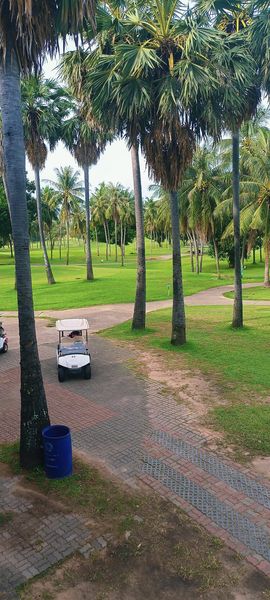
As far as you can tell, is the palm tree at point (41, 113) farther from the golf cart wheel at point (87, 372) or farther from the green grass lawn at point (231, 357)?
the golf cart wheel at point (87, 372)

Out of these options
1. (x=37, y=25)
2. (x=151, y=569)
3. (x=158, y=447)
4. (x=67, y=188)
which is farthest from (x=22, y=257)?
(x=67, y=188)

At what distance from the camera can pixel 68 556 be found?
5.57 metres

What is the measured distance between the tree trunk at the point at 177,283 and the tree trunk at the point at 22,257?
859 cm

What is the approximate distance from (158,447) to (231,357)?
684cm

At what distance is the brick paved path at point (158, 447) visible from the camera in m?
6.34

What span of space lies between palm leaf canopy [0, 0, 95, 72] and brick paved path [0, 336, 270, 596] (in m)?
7.26

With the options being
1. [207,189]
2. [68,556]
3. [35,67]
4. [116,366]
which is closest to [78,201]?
[207,189]

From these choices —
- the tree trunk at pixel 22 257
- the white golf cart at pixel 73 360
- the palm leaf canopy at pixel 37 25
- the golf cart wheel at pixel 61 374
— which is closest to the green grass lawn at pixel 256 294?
the white golf cart at pixel 73 360

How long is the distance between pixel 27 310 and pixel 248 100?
13286mm

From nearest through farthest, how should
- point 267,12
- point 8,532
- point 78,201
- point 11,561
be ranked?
point 11,561
point 8,532
point 267,12
point 78,201

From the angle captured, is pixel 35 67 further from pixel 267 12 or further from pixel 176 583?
pixel 267 12

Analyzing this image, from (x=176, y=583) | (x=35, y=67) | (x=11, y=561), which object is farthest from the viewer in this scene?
(x=35, y=67)

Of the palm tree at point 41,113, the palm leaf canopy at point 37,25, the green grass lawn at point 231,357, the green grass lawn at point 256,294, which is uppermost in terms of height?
the palm tree at point 41,113

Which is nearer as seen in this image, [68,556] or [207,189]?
[68,556]
